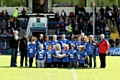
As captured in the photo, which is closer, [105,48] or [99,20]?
[105,48]

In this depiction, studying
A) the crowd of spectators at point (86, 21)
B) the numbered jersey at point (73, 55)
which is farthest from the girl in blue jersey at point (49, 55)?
the crowd of spectators at point (86, 21)

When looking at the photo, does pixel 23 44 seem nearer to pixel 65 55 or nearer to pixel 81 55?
pixel 65 55

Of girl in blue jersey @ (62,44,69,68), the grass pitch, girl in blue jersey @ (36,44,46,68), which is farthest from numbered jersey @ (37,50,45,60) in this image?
the grass pitch

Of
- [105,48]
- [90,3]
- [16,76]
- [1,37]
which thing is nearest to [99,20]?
[90,3]

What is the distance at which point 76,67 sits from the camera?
23.9 metres

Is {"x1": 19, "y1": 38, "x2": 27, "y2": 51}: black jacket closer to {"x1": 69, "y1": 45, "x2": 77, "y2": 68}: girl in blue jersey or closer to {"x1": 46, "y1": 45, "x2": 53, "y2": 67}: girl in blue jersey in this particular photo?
{"x1": 46, "y1": 45, "x2": 53, "y2": 67}: girl in blue jersey

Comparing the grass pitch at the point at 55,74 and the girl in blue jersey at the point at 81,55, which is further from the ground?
the girl in blue jersey at the point at 81,55

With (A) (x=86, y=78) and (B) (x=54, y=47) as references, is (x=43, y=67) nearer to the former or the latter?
(B) (x=54, y=47)

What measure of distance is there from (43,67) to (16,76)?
177 inches

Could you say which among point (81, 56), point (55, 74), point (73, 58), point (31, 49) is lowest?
point (55, 74)

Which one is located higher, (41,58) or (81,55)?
(81,55)

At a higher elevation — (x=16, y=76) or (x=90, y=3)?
(x=90, y=3)

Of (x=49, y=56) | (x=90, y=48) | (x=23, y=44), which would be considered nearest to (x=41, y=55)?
(x=49, y=56)

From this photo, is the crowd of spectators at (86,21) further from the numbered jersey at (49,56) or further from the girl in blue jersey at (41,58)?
the girl in blue jersey at (41,58)
